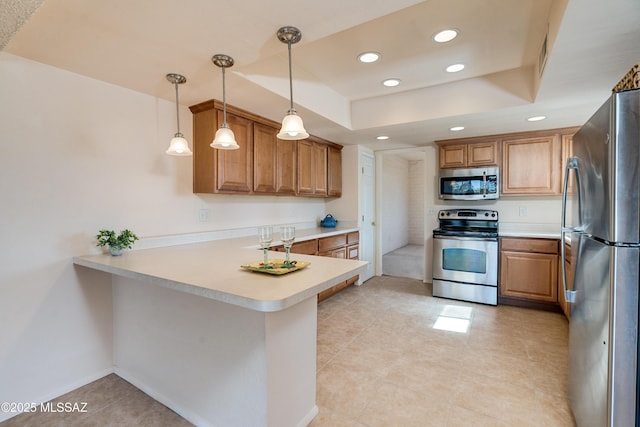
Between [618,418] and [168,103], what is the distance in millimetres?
3365

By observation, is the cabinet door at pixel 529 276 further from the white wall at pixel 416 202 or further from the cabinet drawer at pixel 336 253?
the white wall at pixel 416 202

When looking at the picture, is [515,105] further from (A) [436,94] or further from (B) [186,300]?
(B) [186,300]

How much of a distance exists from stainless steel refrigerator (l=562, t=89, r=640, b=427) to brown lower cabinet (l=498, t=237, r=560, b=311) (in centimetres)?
229

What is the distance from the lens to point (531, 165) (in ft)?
12.1

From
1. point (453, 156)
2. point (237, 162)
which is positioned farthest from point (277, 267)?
point (453, 156)

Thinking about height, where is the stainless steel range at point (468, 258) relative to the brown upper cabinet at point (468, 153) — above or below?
below

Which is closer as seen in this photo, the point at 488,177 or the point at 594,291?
the point at 594,291

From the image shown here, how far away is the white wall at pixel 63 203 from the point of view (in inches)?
71.5

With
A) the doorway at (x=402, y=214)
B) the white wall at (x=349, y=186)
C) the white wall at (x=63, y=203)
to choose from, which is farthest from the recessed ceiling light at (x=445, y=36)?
the doorway at (x=402, y=214)

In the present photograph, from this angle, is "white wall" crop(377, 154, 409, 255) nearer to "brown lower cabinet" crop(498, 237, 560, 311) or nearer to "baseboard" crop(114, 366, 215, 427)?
"brown lower cabinet" crop(498, 237, 560, 311)

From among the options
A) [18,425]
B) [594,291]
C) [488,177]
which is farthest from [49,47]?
[488,177]

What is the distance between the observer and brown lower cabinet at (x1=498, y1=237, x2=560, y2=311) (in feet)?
11.0

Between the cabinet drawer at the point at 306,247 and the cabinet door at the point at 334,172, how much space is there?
1103mm

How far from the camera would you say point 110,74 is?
6.80 feet
